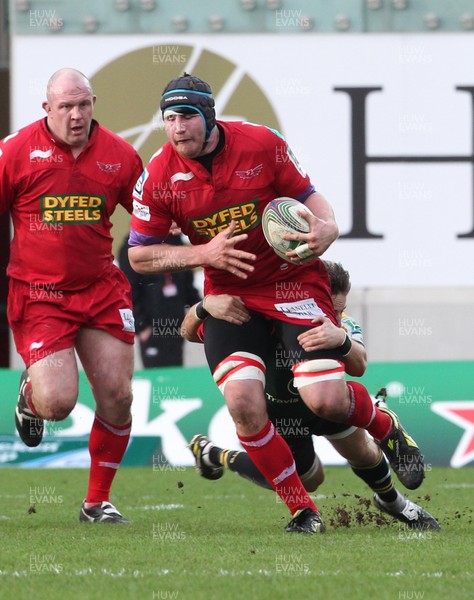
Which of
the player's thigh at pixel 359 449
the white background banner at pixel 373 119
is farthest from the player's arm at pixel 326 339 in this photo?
the white background banner at pixel 373 119

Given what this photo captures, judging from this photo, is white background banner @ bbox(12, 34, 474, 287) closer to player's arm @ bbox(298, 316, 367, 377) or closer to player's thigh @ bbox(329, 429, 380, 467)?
player's thigh @ bbox(329, 429, 380, 467)

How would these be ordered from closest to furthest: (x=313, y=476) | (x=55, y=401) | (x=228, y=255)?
(x=228, y=255)
(x=55, y=401)
(x=313, y=476)

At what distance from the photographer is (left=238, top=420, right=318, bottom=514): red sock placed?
678 centimetres

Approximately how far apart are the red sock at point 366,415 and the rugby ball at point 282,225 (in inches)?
32.3

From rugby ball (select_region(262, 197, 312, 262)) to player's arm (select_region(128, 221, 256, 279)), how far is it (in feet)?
0.47

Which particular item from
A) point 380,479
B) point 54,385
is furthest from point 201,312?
point 380,479

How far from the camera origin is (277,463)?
6785 millimetres

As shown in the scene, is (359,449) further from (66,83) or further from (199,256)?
(66,83)

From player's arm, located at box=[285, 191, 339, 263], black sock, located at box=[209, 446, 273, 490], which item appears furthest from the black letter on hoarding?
player's arm, located at box=[285, 191, 339, 263]

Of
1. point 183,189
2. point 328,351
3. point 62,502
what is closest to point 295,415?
point 328,351

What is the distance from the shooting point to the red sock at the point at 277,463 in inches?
267

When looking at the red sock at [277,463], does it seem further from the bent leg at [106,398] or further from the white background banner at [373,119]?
the white background banner at [373,119]

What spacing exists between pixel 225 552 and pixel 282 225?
1649mm

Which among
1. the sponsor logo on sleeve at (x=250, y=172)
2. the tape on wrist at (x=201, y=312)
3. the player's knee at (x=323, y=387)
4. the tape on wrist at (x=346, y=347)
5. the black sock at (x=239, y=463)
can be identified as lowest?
the black sock at (x=239, y=463)
